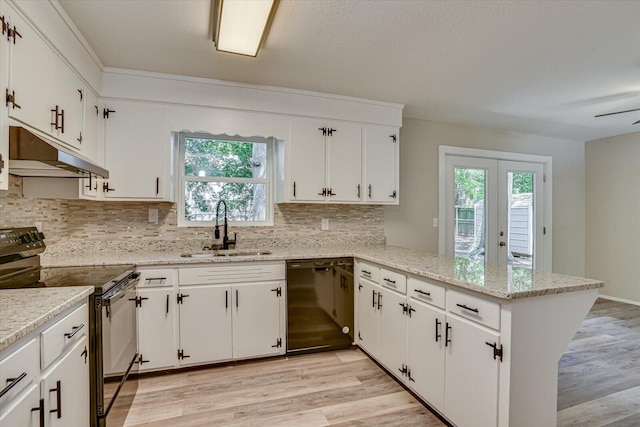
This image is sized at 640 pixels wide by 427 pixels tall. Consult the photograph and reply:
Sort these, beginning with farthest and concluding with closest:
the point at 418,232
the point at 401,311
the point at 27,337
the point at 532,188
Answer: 1. the point at 532,188
2. the point at 418,232
3. the point at 401,311
4. the point at 27,337

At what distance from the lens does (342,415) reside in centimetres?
195

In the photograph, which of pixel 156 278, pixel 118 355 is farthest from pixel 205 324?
pixel 118 355

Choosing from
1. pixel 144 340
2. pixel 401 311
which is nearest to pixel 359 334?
pixel 401 311

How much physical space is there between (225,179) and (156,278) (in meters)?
1.16

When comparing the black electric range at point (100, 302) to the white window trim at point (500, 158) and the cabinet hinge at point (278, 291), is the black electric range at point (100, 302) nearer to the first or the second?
the cabinet hinge at point (278, 291)

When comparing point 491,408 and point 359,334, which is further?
point 359,334

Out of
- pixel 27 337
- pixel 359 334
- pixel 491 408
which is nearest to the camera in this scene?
pixel 27 337

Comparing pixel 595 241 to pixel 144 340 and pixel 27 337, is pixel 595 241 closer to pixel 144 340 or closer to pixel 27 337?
pixel 144 340

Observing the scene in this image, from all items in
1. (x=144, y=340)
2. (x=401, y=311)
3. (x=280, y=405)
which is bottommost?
(x=280, y=405)

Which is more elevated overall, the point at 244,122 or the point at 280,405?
the point at 244,122

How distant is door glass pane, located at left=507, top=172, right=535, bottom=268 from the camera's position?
434 cm

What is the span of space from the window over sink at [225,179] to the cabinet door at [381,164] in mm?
984

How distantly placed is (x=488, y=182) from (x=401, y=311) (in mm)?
2755

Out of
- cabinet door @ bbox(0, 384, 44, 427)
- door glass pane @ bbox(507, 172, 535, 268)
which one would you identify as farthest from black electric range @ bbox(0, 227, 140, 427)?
door glass pane @ bbox(507, 172, 535, 268)
